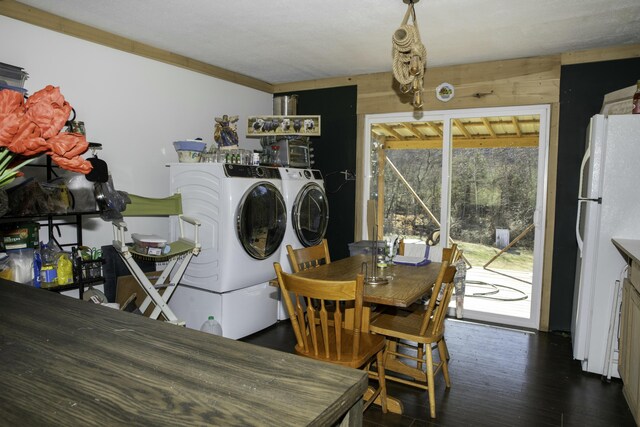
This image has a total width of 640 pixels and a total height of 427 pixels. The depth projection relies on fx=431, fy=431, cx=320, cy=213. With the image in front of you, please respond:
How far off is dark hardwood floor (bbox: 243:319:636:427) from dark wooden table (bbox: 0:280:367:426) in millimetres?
1755

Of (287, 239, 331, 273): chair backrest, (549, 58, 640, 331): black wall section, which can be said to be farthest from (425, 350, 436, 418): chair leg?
(549, 58, 640, 331): black wall section

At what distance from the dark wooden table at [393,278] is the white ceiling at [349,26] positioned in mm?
1707

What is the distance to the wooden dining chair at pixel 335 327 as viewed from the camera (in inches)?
76.5

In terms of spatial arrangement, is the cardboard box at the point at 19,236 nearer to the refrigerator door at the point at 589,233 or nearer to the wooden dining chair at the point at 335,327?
the wooden dining chair at the point at 335,327

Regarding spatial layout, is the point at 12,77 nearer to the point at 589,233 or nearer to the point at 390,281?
the point at 390,281

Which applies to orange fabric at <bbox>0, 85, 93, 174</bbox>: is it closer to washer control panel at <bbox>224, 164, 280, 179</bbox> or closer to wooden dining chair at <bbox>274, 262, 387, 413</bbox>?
wooden dining chair at <bbox>274, 262, 387, 413</bbox>

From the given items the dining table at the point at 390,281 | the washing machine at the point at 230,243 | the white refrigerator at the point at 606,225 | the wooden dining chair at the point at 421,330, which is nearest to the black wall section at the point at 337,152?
the washing machine at the point at 230,243

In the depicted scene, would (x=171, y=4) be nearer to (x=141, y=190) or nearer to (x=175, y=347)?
(x=141, y=190)

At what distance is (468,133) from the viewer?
432 cm

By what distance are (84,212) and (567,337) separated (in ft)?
13.1

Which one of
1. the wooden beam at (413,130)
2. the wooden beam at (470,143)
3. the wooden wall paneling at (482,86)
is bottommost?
the wooden beam at (470,143)

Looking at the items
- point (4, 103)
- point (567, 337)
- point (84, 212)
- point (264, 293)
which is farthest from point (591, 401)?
point (84, 212)

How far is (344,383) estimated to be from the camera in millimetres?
807

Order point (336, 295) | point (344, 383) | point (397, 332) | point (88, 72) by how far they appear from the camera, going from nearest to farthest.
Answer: point (344, 383)
point (336, 295)
point (397, 332)
point (88, 72)
